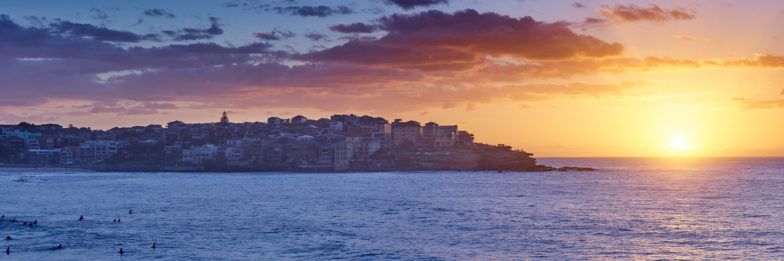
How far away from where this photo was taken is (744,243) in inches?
2016

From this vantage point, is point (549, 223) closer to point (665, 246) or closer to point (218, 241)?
point (665, 246)

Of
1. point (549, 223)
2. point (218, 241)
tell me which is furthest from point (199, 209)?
point (549, 223)

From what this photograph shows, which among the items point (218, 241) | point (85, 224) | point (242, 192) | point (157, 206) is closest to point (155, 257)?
point (218, 241)

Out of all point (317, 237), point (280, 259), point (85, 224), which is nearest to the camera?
point (280, 259)

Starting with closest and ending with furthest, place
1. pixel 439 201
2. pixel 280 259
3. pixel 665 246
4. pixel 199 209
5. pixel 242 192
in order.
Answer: pixel 280 259 < pixel 665 246 < pixel 199 209 < pixel 439 201 < pixel 242 192

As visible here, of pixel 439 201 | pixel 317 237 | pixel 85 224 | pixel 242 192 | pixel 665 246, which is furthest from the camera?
pixel 242 192

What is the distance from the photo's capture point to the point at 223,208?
8162cm

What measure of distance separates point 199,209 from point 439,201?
3146cm

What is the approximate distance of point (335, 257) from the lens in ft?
152

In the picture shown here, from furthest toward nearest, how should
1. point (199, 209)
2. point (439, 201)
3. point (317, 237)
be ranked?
1. point (439, 201)
2. point (199, 209)
3. point (317, 237)

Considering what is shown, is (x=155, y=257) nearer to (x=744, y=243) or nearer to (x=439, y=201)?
(x=744, y=243)

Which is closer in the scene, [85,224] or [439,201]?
→ [85,224]

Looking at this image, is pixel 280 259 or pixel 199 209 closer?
pixel 280 259

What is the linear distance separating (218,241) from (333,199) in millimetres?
42362
